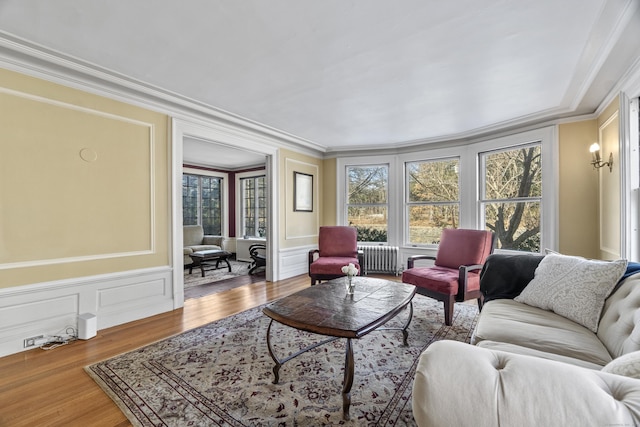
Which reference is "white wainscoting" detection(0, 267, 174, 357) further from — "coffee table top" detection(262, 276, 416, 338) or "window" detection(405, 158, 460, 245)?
"window" detection(405, 158, 460, 245)

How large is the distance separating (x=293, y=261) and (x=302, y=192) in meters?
1.32

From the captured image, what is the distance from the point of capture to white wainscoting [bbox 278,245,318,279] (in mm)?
4926

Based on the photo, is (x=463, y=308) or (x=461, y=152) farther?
(x=461, y=152)

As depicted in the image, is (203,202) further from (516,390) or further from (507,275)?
(516,390)

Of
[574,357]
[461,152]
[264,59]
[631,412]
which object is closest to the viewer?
[631,412]

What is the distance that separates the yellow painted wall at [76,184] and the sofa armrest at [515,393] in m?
3.18

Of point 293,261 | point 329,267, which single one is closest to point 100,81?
point 329,267

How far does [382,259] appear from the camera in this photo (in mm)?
5258

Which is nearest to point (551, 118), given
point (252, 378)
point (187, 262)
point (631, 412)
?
point (631, 412)

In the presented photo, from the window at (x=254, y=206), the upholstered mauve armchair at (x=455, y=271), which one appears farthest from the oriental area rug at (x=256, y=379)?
the window at (x=254, y=206)

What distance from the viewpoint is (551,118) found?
3.64 meters

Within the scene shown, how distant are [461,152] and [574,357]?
3907mm

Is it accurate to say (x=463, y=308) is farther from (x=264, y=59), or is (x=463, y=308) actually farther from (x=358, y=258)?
(x=264, y=59)

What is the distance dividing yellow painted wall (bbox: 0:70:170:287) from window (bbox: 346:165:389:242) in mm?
3456
